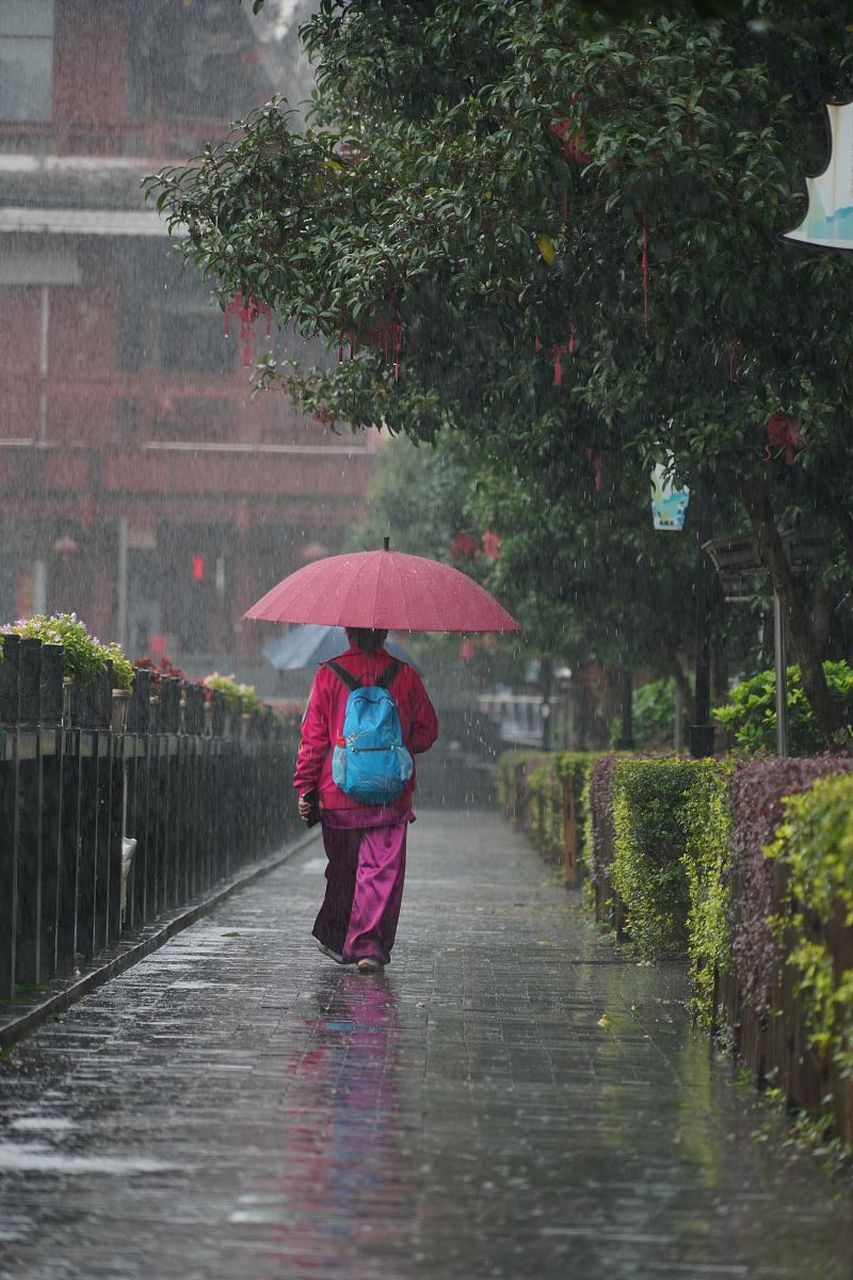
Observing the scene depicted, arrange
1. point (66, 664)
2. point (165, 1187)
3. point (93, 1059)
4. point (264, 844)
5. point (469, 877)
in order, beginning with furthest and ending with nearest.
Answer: point (264, 844), point (469, 877), point (66, 664), point (93, 1059), point (165, 1187)

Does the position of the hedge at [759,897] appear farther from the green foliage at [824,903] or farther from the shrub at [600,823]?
the shrub at [600,823]

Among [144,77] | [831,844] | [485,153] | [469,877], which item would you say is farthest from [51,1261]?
[144,77]

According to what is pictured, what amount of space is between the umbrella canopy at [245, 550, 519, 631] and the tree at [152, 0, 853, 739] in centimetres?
110

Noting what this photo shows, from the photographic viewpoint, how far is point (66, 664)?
33.0 ft

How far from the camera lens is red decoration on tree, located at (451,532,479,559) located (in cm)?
2414

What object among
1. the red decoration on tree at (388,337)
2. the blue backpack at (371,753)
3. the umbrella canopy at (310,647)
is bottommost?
the blue backpack at (371,753)

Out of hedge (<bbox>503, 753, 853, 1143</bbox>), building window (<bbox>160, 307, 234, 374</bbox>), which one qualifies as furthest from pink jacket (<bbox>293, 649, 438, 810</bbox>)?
building window (<bbox>160, 307, 234, 374</bbox>)

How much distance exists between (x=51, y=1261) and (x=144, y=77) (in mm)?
32929

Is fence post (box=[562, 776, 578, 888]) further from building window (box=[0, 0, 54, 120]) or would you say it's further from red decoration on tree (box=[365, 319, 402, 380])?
building window (box=[0, 0, 54, 120])

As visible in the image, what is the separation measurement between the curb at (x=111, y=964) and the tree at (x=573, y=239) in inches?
129

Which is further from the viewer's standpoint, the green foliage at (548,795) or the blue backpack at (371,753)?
the green foliage at (548,795)

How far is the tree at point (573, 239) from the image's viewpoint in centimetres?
966

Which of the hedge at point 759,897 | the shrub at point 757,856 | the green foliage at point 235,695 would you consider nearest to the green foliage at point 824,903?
the hedge at point 759,897

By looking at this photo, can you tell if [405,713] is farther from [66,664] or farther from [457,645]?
[457,645]
